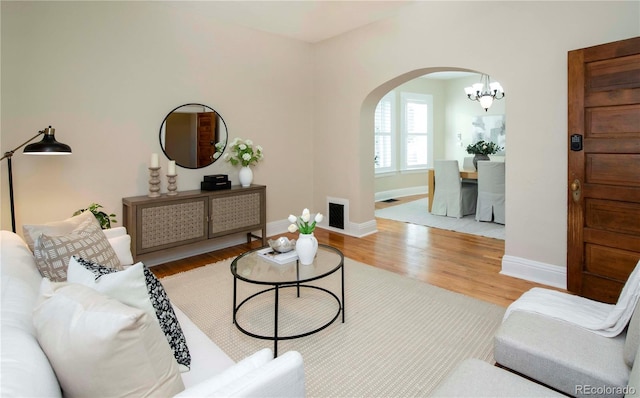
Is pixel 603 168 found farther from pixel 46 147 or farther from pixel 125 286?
pixel 46 147

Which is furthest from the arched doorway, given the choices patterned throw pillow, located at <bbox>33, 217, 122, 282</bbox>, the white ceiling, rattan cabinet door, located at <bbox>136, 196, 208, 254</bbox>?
patterned throw pillow, located at <bbox>33, 217, 122, 282</bbox>

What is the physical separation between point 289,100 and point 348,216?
6.13ft

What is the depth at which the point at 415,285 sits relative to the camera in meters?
3.21

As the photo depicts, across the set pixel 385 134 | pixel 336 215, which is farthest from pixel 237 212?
pixel 385 134

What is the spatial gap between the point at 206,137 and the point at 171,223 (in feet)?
3.95

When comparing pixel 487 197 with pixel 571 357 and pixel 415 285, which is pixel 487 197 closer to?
pixel 415 285

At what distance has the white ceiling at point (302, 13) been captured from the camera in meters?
3.81

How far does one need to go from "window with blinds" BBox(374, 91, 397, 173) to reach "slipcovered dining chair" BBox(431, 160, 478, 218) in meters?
1.87

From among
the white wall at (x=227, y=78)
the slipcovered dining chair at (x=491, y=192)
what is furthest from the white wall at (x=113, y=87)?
the slipcovered dining chair at (x=491, y=192)

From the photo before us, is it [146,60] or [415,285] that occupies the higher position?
[146,60]

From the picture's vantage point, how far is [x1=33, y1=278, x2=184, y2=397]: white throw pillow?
2.89ft

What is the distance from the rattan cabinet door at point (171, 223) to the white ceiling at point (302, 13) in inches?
83.4

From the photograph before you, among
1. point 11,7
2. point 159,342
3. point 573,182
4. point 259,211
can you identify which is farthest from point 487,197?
point 11,7
